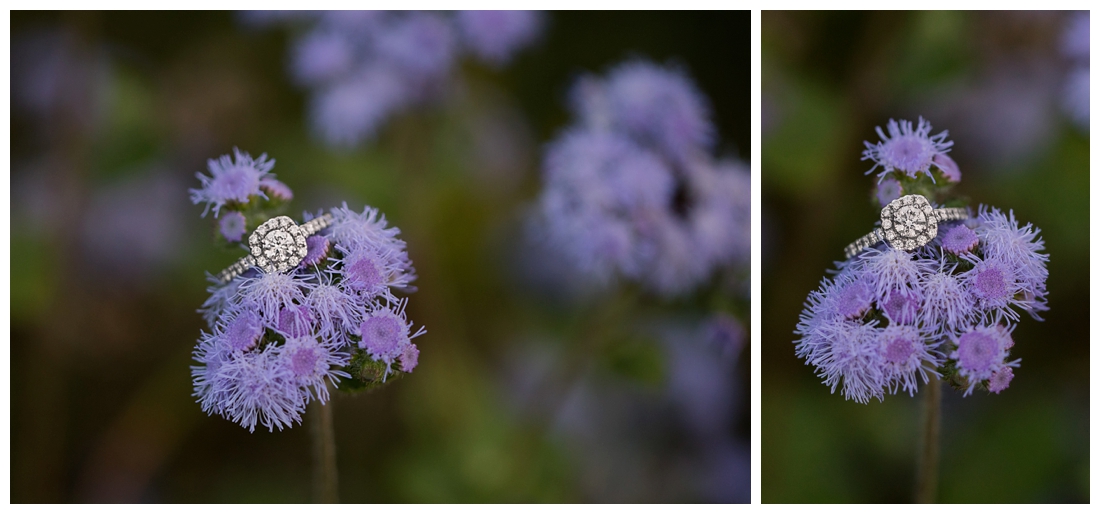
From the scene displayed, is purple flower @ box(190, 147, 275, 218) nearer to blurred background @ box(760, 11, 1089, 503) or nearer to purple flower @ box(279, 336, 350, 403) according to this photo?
purple flower @ box(279, 336, 350, 403)

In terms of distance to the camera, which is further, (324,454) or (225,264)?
(225,264)

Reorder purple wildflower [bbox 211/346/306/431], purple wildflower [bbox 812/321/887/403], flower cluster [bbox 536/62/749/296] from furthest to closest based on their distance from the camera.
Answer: flower cluster [bbox 536/62/749/296] → purple wildflower [bbox 812/321/887/403] → purple wildflower [bbox 211/346/306/431]

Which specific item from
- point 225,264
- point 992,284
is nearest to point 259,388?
point 225,264

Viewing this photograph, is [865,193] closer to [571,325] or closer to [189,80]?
[571,325]

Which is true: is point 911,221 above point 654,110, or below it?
below

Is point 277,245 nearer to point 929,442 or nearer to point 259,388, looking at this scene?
point 259,388

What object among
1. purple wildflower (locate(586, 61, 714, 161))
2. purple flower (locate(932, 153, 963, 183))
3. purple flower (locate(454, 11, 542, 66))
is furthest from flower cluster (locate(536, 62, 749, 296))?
purple flower (locate(932, 153, 963, 183))
